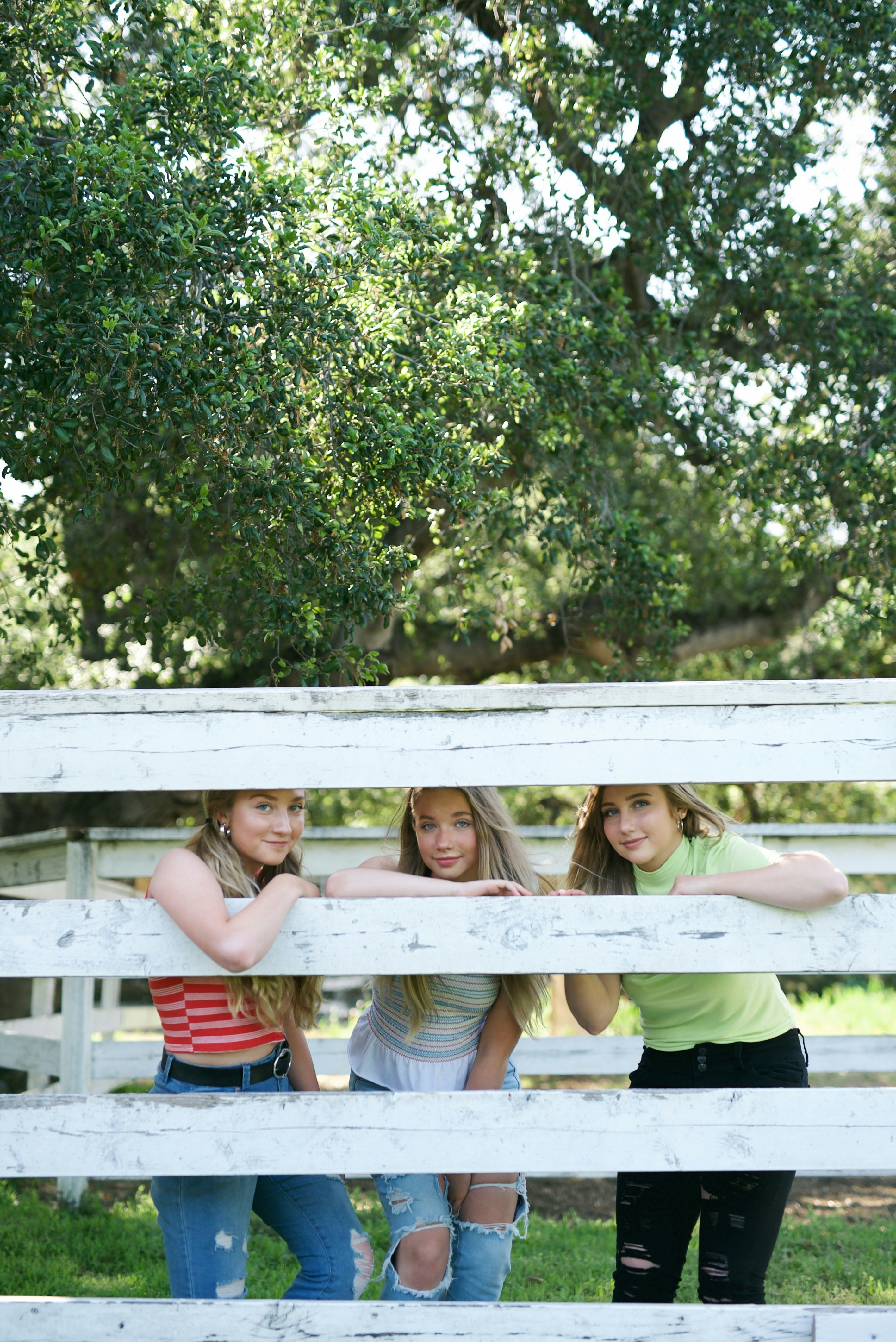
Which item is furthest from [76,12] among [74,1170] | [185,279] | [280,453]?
[74,1170]

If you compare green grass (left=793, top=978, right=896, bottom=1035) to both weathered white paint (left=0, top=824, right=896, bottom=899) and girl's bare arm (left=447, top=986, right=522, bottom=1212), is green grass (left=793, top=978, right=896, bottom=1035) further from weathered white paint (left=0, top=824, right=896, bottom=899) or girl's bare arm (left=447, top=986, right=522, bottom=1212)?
girl's bare arm (left=447, top=986, right=522, bottom=1212)

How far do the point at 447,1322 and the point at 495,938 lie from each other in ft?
2.30

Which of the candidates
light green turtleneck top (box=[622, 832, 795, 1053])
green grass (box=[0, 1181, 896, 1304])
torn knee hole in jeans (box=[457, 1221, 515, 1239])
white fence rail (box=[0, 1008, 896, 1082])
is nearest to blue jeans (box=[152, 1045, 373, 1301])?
torn knee hole in jeans (box=[457, 1221, 515, 1239])

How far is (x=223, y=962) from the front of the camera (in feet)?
7.11

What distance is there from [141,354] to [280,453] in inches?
21.7

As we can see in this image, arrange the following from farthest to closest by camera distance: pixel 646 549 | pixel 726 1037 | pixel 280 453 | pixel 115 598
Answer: pixel 115 598
pixel 646 549
pixel 280 453
pixel 726 1037

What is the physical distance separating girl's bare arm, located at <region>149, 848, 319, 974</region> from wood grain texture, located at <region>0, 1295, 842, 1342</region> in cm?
64

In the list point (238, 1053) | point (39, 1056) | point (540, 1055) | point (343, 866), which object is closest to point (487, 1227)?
point (238, 1053)

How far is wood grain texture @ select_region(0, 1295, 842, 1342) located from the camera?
214 cm

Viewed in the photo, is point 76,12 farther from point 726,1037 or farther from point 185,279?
point 726,1037

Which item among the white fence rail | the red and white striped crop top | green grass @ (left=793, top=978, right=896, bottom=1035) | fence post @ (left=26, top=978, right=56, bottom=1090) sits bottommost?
green grass @ (left=793, top=978, right=896, bottom=1035)

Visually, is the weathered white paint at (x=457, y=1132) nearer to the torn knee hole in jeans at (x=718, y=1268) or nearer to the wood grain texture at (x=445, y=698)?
the torn knee hole in jeans at (x=718, y=1268)

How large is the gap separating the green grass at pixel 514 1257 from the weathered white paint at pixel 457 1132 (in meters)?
1.96

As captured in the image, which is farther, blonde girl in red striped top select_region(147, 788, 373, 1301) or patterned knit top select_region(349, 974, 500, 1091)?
patterned knit top select_region(349, 974, 500, 1091)
